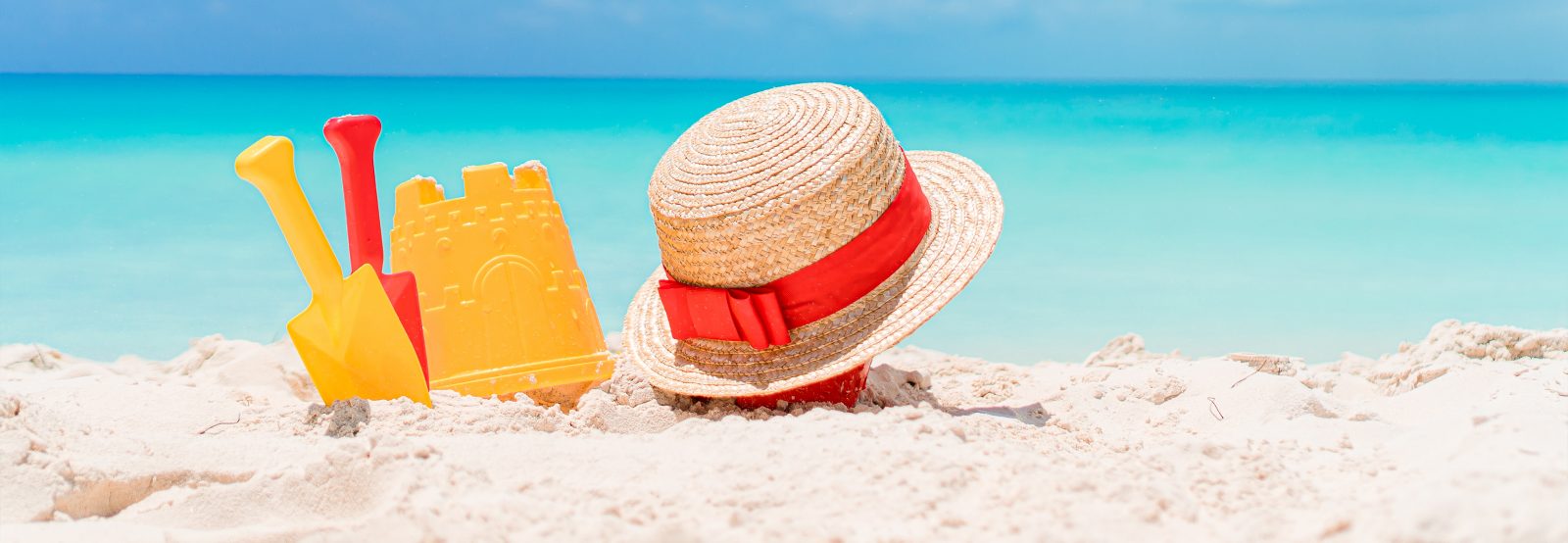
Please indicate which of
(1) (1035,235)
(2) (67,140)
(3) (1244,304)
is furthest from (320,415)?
(2) (67,140)

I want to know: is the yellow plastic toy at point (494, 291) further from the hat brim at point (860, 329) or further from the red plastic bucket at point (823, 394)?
the red plastic bucket at point (823, 394)

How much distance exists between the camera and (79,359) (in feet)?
11.7

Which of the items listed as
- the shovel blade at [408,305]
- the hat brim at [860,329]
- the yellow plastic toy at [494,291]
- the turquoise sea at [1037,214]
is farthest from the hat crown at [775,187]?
the turquoise sea at [1037,214]

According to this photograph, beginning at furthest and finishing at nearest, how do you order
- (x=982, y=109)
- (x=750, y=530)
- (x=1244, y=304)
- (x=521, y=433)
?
(x=982, y=109), (x=1244, y=304), (x=521, y=433), (x=750, y=530)

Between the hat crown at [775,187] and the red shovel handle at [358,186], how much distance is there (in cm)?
59

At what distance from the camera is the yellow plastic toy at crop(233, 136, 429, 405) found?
7.25ft

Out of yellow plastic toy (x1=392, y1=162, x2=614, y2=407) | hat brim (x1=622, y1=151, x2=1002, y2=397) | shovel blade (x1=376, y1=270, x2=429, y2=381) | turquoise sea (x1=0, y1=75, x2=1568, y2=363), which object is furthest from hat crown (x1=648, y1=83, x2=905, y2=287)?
turquoise sea (x1=0, y1=75, x2=1568, y2=363)

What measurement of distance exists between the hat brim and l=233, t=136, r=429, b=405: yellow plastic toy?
21.4 inches

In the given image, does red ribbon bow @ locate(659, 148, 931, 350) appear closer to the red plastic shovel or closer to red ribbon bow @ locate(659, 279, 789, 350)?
red ribbon bow @ locate(659, 279, 789, 350)

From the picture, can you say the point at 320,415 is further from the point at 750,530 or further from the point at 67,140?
the point at 67,140

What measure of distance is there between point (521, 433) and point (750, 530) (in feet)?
2.63

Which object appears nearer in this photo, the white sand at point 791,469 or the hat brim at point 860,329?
the white sand at point 791,469

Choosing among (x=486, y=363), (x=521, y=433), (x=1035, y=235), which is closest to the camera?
(x=521, y=433)

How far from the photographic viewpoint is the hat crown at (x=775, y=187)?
2.25m
